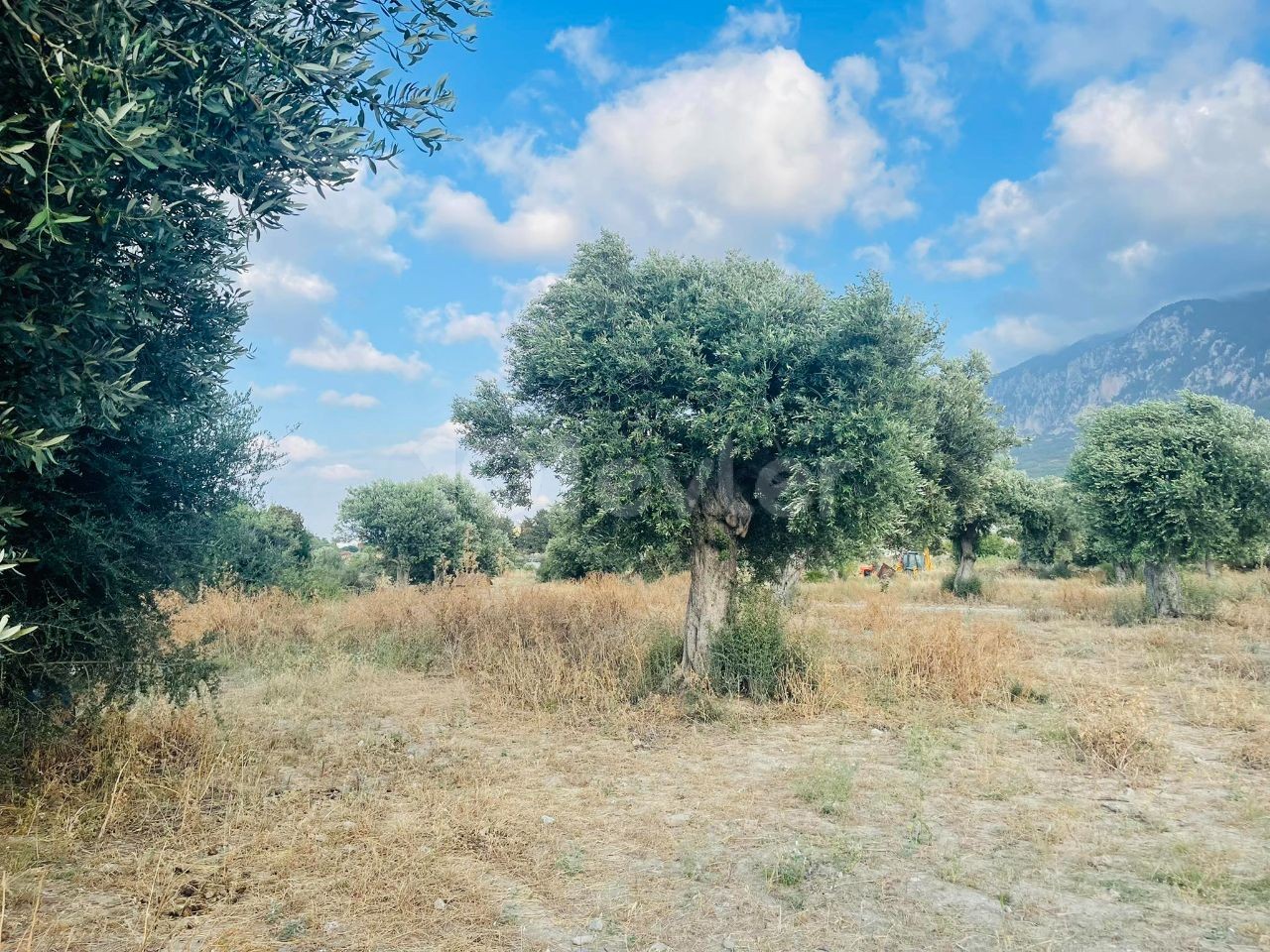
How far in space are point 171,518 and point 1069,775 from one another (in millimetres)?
9520

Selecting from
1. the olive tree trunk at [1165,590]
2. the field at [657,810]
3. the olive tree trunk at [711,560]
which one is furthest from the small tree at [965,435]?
the olive tree trunk at [711,560]

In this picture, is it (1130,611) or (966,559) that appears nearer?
(1130,611)

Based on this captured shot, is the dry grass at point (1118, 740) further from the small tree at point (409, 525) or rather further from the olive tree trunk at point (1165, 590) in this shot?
the small tree at point (409, 525)

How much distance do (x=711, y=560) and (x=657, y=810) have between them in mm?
5217

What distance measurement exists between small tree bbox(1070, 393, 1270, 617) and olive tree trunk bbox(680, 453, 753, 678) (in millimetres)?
11935

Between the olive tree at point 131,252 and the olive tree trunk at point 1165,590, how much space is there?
2071 centimetres

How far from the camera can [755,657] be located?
11.2 meters

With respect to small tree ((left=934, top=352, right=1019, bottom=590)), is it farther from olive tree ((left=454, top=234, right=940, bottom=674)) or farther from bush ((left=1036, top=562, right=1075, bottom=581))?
bush ((left=1036, top=562, right=1075, bottom=581))

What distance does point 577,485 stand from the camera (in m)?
10.8

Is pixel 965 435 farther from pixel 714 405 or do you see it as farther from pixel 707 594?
pixel 714 405

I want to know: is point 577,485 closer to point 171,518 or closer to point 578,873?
point 171,518

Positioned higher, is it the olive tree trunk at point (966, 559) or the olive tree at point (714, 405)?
the olive tree at point (714, 405)

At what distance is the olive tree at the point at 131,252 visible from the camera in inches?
143

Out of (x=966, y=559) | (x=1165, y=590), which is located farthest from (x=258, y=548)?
(x=966, y=559)
